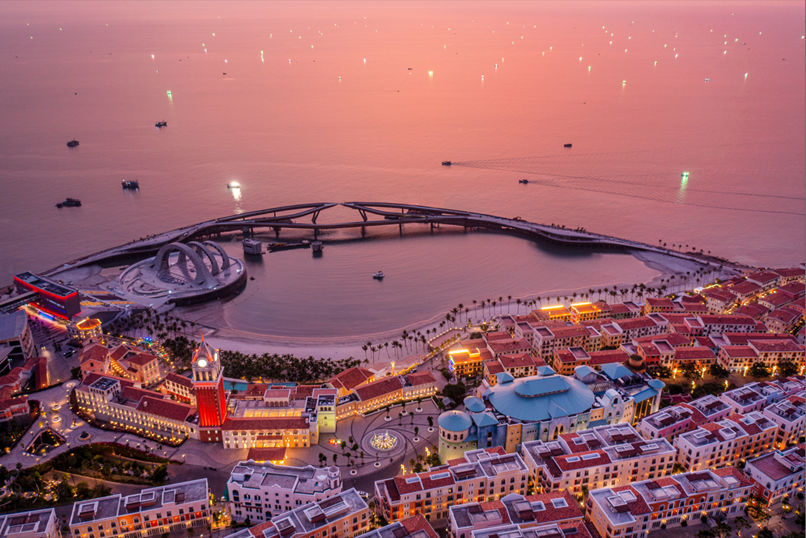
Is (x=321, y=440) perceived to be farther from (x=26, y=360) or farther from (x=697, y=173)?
(x=697, y=173)

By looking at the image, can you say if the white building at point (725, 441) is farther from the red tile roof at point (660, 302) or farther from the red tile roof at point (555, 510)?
the red tile roof at point (660, 302)

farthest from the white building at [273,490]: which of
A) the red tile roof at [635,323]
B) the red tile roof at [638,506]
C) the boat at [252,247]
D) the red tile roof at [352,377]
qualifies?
the boat at [252,247]

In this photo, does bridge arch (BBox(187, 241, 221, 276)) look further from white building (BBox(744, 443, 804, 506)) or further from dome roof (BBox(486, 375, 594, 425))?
white building (BBox(744, 443, 804, 506))

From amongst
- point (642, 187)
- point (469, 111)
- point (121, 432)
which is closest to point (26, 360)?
point (121, 432)

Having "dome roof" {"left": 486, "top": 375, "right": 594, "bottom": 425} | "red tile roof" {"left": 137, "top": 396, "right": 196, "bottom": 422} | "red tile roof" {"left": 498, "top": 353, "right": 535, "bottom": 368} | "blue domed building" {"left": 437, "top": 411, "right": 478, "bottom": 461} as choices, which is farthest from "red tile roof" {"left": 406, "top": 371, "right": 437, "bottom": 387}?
"red tile roof" {"left": 137, "top": 396, "right": 196, "bottom": 422}

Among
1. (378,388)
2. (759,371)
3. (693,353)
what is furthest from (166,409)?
(759,371)

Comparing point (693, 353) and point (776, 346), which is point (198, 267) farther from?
point (776, 346)
